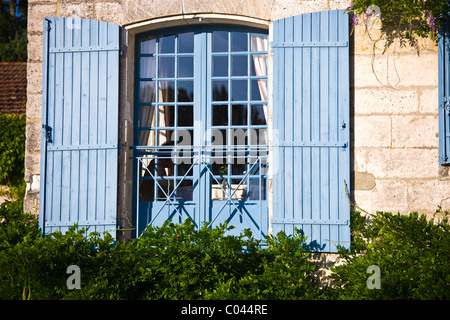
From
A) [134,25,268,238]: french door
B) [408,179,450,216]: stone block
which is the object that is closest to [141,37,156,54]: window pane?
[134,25,268,238]: french door

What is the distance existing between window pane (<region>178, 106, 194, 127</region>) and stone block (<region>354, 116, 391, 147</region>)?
1.61 meters

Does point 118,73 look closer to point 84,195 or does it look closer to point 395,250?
point 84,195

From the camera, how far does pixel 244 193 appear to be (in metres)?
→ 5.05

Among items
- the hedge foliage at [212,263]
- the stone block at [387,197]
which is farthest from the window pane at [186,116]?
the stone block at [387,197]

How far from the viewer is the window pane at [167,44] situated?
5.25m

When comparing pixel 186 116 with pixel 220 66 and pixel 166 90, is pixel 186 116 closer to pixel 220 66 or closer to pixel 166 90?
pixel 166 90

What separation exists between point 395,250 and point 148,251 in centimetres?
206

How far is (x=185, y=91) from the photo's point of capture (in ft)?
17.2

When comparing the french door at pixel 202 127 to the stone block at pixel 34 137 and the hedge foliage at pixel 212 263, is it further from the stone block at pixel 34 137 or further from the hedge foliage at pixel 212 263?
the stone block at pixel 34 137

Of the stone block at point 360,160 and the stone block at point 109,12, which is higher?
the stone block at point 109,12

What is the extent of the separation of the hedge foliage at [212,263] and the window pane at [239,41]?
6.18 feet

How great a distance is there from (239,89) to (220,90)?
191mm

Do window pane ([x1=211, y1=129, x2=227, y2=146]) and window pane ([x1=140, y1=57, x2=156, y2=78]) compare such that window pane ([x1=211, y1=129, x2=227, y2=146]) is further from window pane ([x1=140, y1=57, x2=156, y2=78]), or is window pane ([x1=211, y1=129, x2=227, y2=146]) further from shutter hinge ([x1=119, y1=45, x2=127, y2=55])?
shutter hinge ([x1=119, y1=45, x2=127, y2=55])

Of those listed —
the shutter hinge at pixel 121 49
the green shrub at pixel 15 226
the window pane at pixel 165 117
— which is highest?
the shutter hinge at pixel 121 49
